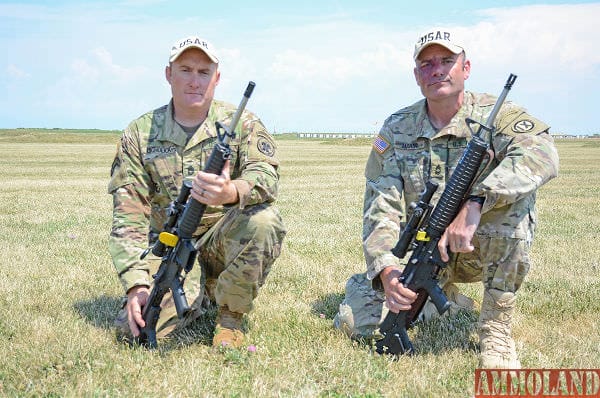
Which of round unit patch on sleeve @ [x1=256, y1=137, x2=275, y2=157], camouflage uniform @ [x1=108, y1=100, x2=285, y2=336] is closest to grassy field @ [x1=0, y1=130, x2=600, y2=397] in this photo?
camouflage uniform @ [x1=108, y1=100, x2=285, y2=336]

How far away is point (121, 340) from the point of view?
4.50m

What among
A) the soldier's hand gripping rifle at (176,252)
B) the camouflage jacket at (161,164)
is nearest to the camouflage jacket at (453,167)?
the camouflage jacket at (161,164)

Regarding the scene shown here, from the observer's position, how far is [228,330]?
446 cm

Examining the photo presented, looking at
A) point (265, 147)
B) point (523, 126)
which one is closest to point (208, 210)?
point (265, 147)

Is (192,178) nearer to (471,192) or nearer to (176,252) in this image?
(176,252)

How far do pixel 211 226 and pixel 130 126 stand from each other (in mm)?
1004

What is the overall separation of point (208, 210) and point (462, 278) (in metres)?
2.07

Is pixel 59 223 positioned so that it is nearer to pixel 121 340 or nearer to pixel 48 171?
pixel 121 340

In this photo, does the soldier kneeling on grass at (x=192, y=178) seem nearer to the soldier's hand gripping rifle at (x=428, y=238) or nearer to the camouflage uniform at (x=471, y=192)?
the camouflage uniform at (x=471, y=192)

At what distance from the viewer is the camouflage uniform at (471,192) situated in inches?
156

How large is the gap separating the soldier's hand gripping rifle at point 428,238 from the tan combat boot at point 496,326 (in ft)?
1.45

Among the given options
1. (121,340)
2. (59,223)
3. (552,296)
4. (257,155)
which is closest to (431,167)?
(257,155)

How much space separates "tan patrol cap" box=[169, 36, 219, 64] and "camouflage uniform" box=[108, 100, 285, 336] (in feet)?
1.58

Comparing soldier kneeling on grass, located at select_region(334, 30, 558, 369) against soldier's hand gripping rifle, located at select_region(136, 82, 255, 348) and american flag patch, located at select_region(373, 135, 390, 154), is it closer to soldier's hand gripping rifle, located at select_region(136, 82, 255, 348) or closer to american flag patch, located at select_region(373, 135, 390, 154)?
american flag patch, located at select_region(373, 135, 390, 154)
